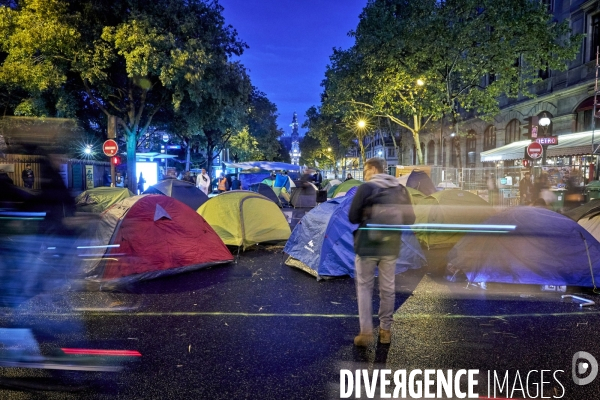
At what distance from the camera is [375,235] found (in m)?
4.41

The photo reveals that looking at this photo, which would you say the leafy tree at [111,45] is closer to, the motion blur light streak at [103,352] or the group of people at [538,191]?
the group of people at [538,191]

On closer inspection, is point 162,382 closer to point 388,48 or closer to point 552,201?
point 552,201

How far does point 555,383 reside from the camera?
3844 mm

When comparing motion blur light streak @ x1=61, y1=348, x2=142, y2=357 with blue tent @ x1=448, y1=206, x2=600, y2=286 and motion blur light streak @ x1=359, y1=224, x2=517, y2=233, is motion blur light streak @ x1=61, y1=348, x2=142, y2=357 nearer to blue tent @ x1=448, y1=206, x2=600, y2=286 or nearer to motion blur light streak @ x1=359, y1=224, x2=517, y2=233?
motion blur light streak @ x1=359, y1=224, x2=517, y2=233

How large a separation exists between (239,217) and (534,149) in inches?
424

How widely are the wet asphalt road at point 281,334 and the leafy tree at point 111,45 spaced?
11429mm

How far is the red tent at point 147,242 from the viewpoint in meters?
7.09

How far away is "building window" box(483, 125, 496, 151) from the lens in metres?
31.0

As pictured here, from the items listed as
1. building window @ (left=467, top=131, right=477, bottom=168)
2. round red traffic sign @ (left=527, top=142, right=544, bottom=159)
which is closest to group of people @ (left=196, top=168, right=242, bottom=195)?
round red traffic sign @ (left=527, top=142, right=544, bottom=159)

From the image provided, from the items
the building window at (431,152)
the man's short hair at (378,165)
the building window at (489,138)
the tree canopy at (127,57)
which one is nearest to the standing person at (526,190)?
the man's short hair at (378,165)

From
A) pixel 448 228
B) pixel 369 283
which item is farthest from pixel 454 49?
pixel 369 283

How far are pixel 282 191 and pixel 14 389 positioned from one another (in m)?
19.8

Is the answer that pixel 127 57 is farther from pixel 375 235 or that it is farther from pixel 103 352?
pixel 375 235

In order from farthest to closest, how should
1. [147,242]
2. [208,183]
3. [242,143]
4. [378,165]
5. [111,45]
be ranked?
[242,143], [208,183], [111,45], [147,242], [378,165]
